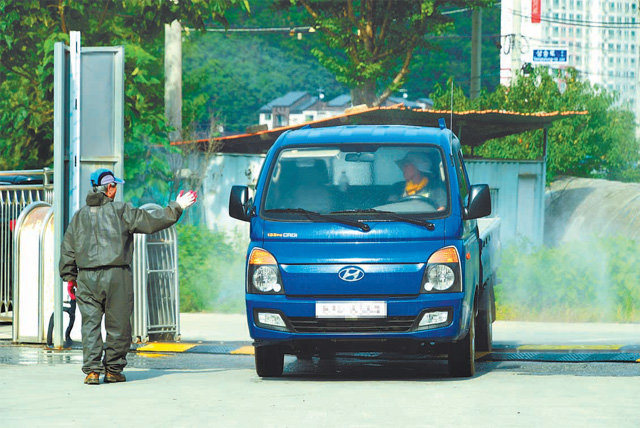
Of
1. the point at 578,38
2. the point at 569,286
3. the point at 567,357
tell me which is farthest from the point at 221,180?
the point at 578,38

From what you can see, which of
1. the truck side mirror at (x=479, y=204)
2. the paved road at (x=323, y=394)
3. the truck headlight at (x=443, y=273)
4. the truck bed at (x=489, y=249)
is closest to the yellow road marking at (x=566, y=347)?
the truck bed at (x=489, y=249)

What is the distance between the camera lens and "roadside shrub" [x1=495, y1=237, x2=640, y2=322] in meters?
17.8

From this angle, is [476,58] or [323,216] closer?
[323,216]

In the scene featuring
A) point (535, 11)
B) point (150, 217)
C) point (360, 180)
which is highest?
point (535, 11)

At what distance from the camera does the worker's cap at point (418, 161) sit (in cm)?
1053

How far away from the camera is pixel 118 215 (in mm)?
10023

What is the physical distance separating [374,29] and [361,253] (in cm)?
3216

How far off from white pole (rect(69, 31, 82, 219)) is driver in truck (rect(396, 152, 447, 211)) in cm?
361

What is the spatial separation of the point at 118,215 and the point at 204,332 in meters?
4.98

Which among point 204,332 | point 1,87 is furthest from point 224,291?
point 1,87

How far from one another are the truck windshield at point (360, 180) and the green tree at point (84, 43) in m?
13.4

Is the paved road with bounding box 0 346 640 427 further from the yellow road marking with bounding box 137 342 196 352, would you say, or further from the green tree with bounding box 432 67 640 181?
the green tree with bounding box 432 67 640 181

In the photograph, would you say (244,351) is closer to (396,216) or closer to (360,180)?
(360,180)

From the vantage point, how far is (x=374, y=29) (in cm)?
4138
